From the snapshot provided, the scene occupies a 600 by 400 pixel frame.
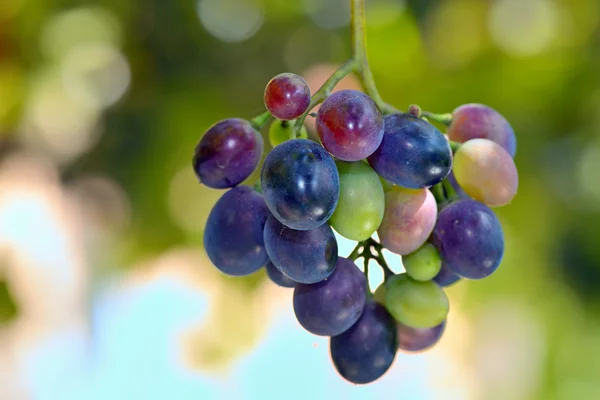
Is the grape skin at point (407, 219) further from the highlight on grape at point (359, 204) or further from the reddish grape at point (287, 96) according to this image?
the reddish grape at point (287, 96)

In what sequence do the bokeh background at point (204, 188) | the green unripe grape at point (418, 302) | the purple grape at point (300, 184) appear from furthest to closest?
1. the bokeh background at point (204, 188)
2. the green unripe grape at point (418, 302)
3. the purple grape at point (300, 184)

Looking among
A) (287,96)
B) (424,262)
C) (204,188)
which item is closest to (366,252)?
(424,262)

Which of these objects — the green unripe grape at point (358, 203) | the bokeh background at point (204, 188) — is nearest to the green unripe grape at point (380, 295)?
the green unripe grape at point (358, 203)

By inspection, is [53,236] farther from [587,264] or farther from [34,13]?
[587,264]

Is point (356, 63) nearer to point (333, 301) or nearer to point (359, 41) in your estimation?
point (359, 41)

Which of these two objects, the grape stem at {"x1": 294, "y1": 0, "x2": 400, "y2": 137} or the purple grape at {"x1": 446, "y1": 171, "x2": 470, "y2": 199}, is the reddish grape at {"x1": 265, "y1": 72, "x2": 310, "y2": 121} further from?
the purple grape at {"x1": 446, "y1": 171, "x2": 470, "y2": 199}

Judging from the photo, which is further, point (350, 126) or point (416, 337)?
point (416, 337)
